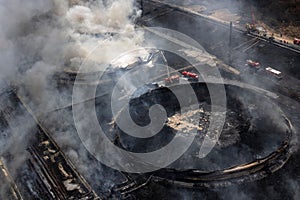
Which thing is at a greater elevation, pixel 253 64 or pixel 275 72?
pixel 253 64

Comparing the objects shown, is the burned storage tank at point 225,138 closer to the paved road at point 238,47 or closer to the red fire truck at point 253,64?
the paved road at point 238,47

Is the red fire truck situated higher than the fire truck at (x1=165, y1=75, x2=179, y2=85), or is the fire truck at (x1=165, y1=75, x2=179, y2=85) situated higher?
the red fire truck

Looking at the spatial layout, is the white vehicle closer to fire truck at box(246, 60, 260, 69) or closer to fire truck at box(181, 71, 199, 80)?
fire truck at box(246, 60, 260, 69)

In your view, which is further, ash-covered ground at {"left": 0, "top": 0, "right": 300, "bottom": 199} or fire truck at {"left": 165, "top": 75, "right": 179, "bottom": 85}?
fire truck at {"left": 165, "top": 75, "right": 179, "bottom": 85}

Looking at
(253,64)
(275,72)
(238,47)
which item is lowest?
(275,72)

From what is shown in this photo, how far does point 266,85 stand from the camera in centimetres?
3225

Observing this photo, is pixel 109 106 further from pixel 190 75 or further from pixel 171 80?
pixel 190 75

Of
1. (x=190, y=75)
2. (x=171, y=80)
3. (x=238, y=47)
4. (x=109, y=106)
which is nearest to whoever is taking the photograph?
(x=109, y=106)

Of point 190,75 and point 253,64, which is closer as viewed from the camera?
point 190,75

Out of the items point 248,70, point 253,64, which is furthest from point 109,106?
point 253,64

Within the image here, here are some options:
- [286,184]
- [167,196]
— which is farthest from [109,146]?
[286,184]

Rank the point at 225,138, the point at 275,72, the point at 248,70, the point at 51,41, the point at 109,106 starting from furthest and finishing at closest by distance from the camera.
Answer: the point at 51,41 < the point at 248,70 < the point at 275,72 < the point at 109,106 < the point at 225,138

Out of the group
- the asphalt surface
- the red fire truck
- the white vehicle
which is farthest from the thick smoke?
the white vehicle

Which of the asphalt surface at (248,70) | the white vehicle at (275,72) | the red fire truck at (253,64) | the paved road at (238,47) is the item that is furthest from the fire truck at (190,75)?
the white vehicle at (275,72)
